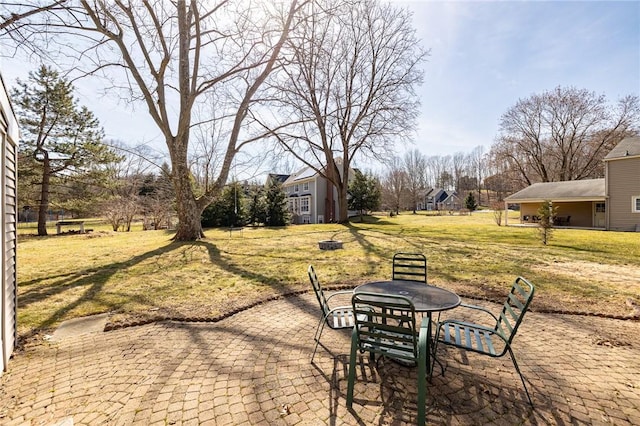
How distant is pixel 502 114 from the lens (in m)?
33.9

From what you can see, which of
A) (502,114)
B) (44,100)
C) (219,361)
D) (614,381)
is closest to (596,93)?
(502,114)

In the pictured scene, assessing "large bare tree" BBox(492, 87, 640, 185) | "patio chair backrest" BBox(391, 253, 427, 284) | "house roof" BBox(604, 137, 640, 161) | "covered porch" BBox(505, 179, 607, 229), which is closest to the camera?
"patio chair backrest" BBox(391, 253, 427, 284)

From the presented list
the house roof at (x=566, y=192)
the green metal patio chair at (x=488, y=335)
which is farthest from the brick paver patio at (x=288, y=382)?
the house roof at (x=566, y=192)

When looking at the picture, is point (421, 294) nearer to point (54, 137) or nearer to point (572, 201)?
point (54, 137)

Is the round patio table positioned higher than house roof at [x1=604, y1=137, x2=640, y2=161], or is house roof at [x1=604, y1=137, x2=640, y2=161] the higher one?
house roof at [x1=604, y1=137, x2=640, y2=161]

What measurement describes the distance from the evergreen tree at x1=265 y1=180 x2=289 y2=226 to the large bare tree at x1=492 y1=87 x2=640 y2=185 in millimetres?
27167

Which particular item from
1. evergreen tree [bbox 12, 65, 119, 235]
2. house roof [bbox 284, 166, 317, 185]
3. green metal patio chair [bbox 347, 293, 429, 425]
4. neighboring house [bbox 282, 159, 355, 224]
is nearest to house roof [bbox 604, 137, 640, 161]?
neighboring house [bbox 282, 159, 355, 224]

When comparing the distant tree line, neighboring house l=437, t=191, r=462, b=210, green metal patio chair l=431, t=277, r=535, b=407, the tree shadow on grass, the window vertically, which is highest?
the distant tree line

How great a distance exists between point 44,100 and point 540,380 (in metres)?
24.6

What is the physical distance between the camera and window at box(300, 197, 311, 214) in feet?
105

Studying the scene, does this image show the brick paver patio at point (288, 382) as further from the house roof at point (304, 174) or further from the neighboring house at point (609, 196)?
the house roof at point (304, 174)

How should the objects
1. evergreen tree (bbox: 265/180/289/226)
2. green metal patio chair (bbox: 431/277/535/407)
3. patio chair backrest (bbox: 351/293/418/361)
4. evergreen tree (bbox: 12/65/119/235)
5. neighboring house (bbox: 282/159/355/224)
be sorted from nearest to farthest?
patio chair backrest (bbox: 351/293/418/361) < green metal patio chair (bbox: 431/277/535/407) < evergreen tree (bbox: 12/65/119/235) < evergreen tree (bbox: 265/180/289/226) < neighboring house (bbox: 282/159/355/224)

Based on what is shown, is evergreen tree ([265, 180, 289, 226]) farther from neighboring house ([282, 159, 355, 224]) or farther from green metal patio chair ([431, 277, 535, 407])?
green metal patio chair ([431, 277, 535, 407])

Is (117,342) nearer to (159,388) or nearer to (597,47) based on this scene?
(159,388)
